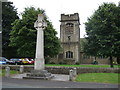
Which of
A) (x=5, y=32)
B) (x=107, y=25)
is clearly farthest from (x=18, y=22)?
(x=107, y=25)

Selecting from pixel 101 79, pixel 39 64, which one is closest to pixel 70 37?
pixel 39 64

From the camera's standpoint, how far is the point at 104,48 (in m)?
20.3

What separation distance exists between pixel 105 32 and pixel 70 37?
23037 millimetres

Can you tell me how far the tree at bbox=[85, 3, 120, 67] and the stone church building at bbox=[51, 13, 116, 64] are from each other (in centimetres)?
1999

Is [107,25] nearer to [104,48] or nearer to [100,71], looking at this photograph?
[104,48]

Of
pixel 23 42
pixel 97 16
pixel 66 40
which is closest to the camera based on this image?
pixel 97 16

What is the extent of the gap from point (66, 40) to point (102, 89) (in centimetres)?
3474

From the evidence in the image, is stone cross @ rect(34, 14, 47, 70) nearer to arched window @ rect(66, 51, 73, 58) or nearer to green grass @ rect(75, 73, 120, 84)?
green grass @ rect(75, 73, 120, 84)

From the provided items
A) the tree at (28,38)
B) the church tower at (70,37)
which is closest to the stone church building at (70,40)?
the church tower at (70,37)

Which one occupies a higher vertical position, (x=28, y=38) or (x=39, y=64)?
(x=28, y=38)

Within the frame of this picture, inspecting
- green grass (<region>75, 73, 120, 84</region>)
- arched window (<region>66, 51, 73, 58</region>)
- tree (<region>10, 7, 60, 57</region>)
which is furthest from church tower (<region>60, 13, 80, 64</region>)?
green grass (<region>75, 73, 120, 84</region>)

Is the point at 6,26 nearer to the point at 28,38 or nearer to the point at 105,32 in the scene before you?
the point at 28,38

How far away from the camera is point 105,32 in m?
20.8

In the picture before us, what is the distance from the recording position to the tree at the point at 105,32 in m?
19.8
